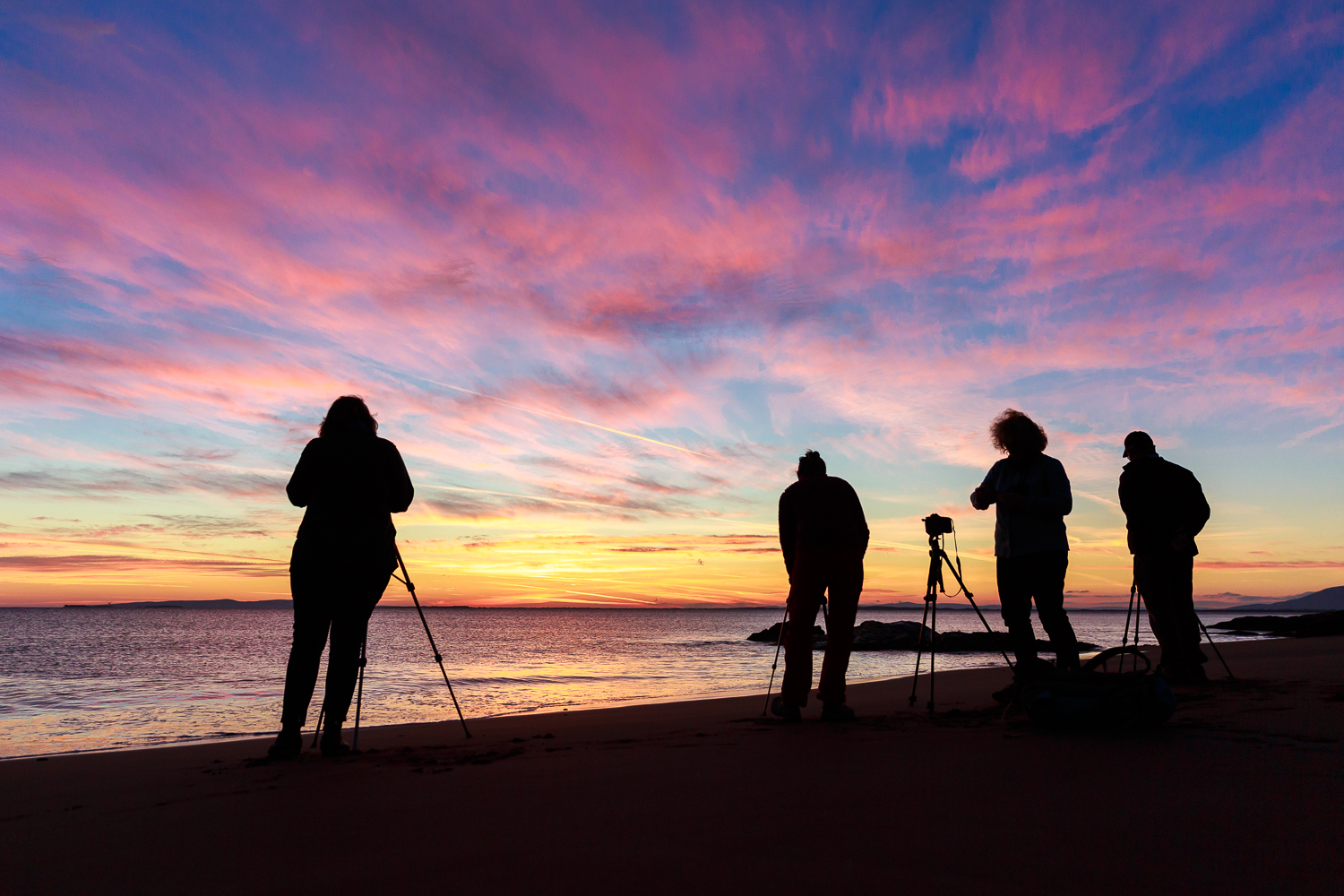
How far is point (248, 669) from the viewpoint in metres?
18.5

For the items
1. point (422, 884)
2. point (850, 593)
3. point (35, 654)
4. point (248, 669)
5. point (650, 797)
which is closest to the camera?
point (422, 884)

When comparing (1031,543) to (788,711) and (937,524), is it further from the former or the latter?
(788,711)

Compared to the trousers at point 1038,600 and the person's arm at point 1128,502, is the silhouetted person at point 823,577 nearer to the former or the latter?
the trousers at point 1038,600

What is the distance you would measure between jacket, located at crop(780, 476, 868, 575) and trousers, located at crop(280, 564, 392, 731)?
3.07 meters

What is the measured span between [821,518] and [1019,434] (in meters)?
1.63

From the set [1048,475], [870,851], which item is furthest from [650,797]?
[1048,475]

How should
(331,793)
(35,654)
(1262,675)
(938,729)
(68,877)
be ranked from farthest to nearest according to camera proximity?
(35,654) → (1262,675) → (938,729) → (331,793) → (68,877)

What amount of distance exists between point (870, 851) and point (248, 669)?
2046 centimetres

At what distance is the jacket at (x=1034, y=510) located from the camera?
5.20 m

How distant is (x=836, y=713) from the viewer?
532 cm

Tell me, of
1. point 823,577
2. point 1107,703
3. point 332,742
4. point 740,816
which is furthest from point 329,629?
point 1107,703

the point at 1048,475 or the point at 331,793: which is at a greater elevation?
the point at 1048,475

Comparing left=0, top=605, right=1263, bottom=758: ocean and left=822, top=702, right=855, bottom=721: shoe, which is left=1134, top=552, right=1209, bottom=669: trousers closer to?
left=822, top=702, right=855, bottom=721: shoe

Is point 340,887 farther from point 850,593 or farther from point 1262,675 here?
point 1262,675
